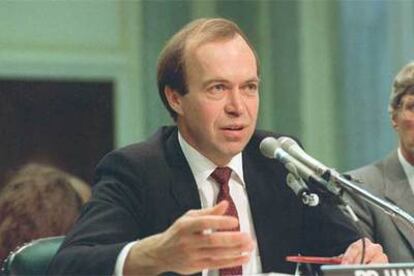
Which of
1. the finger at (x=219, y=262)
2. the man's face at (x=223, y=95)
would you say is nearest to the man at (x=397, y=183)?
the man's face at (x=223, y=95)

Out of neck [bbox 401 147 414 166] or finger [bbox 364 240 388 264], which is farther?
neck [bbox 401 147 414 166]

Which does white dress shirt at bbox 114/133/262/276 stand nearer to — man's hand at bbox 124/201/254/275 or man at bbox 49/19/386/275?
man at bbox 49/19/386/275

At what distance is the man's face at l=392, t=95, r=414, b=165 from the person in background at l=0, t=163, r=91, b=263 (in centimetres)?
116

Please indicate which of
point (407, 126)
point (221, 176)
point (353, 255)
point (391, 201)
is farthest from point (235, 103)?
point (407, 126)

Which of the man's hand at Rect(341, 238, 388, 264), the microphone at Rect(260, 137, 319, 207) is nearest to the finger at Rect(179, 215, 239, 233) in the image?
the microphone at Rect(260, 137, 319, 207)

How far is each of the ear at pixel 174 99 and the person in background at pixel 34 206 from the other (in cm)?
121

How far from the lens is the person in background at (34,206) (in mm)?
3203

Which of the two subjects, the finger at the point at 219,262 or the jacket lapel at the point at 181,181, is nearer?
the finger at the point at 219,262

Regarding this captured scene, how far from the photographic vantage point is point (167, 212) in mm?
1831

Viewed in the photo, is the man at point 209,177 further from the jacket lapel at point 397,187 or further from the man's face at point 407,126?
the man's face at point 407,126

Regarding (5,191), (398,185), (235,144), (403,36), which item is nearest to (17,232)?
(5,191)

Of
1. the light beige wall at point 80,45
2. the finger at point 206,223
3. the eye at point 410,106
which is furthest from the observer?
the light beige wall at point 80,45

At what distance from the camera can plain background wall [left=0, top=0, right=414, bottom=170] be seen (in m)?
Answer: 3.91

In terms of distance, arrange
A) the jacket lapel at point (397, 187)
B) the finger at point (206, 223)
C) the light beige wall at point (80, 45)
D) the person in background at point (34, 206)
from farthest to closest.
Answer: the light beige wall at point (80, 45), the person in background at point (34, 206), the jacket lapel at point (397, 187), the finger at point (206, 223)
